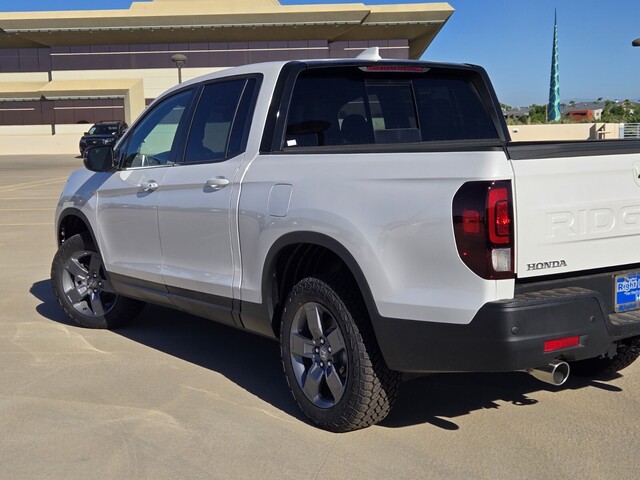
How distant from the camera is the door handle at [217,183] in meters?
4.86

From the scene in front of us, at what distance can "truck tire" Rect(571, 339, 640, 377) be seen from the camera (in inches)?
195

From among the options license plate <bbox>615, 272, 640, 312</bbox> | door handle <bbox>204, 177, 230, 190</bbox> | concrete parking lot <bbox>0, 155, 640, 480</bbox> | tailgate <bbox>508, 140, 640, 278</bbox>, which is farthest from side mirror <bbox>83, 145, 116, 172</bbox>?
license plate <bbox>615, 272, 640, 312</bbox>

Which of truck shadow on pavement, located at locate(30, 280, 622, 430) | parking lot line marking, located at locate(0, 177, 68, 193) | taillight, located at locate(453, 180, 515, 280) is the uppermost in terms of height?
taillight, located at locate(453, 180, 515, 280)

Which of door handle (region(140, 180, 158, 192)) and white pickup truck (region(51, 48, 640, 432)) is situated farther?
door handle (region(140, 180, 158, 192))

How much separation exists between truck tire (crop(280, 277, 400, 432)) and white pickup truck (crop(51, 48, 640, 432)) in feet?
0.03

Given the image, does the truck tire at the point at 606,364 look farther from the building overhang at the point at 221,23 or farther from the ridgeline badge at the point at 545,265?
the building overhang at the point at 221,23

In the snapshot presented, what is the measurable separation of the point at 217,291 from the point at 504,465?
2034 millimetres

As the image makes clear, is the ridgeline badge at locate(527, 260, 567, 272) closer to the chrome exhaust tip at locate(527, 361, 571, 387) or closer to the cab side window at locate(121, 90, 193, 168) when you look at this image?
the chrome exhaust tip at locate(527, 361, 571, 387)

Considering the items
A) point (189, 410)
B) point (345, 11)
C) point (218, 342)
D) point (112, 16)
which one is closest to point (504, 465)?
point (189, 410)

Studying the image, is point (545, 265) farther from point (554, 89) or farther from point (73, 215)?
point (554, 89)

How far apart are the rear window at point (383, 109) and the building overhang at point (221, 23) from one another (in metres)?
45.6

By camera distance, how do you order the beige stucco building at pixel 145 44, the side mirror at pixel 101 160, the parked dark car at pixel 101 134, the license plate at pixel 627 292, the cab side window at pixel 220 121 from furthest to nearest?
the beige stucco building at pixel 145 44
the parked dark car at pixel 101 134
the side mirror at pixel 101 160
the cab side window at pixel 220 121
the license plate at pixel 627 292

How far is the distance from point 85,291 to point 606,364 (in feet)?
13.3

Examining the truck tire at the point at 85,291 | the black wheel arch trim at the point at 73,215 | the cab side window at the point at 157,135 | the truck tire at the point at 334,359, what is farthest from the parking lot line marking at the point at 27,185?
the truck tire at the point at 334,359
